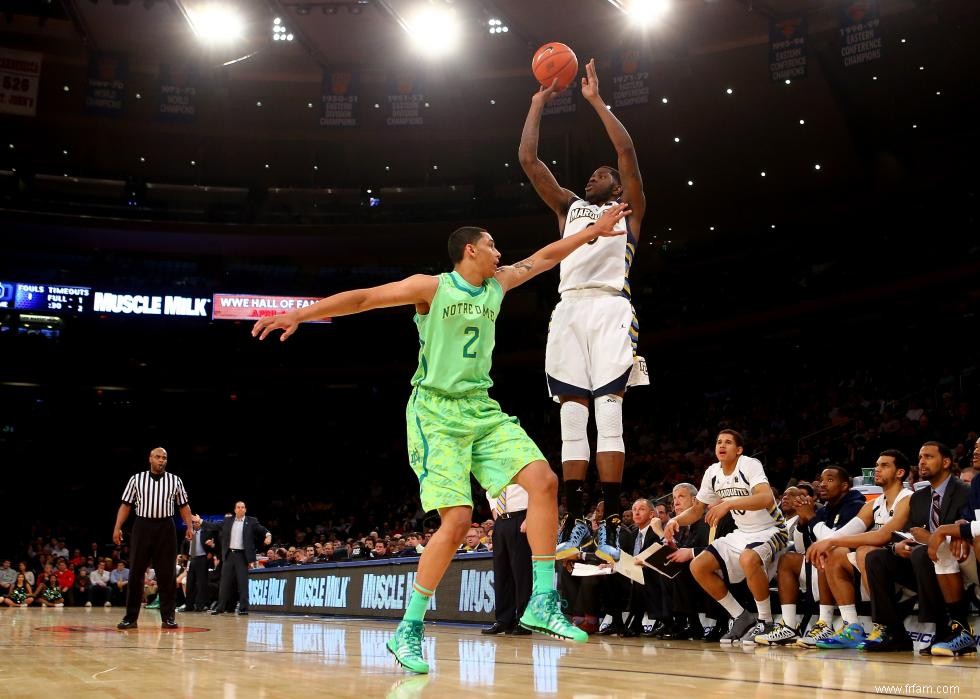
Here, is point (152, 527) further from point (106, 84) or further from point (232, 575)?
point (106, 84)

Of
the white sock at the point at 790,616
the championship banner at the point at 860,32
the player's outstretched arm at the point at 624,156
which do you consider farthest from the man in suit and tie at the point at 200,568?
the championship banner at the point at 860,32

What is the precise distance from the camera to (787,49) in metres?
18.5

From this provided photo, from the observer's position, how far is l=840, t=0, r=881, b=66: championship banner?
55.8 feet

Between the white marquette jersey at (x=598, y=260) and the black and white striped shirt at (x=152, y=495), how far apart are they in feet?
17.3

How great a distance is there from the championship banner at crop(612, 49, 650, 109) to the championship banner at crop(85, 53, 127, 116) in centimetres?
1133

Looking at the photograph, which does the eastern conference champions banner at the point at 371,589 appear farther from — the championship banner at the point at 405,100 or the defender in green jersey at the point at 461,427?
the championship banner at the point at 405,100

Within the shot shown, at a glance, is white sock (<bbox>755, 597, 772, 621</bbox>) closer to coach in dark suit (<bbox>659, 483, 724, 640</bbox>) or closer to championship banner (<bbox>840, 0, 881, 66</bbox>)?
coach in dark suit (<bbox>659, 483, 724, 640</bbox>)

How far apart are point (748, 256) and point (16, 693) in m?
24.0

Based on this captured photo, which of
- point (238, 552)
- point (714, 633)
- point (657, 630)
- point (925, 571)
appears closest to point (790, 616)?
Answer: point (714, 633)

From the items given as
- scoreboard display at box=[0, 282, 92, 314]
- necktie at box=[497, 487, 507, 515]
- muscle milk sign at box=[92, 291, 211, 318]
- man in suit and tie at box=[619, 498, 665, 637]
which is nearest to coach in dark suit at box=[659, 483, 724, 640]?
man in suit and tie at box=[619, 498, 665, 637]

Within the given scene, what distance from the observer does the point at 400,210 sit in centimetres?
2864

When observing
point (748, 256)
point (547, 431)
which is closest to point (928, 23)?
point (748, 256)

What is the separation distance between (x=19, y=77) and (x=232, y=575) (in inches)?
553

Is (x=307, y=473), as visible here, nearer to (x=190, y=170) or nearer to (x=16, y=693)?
(x=190, y=170)
